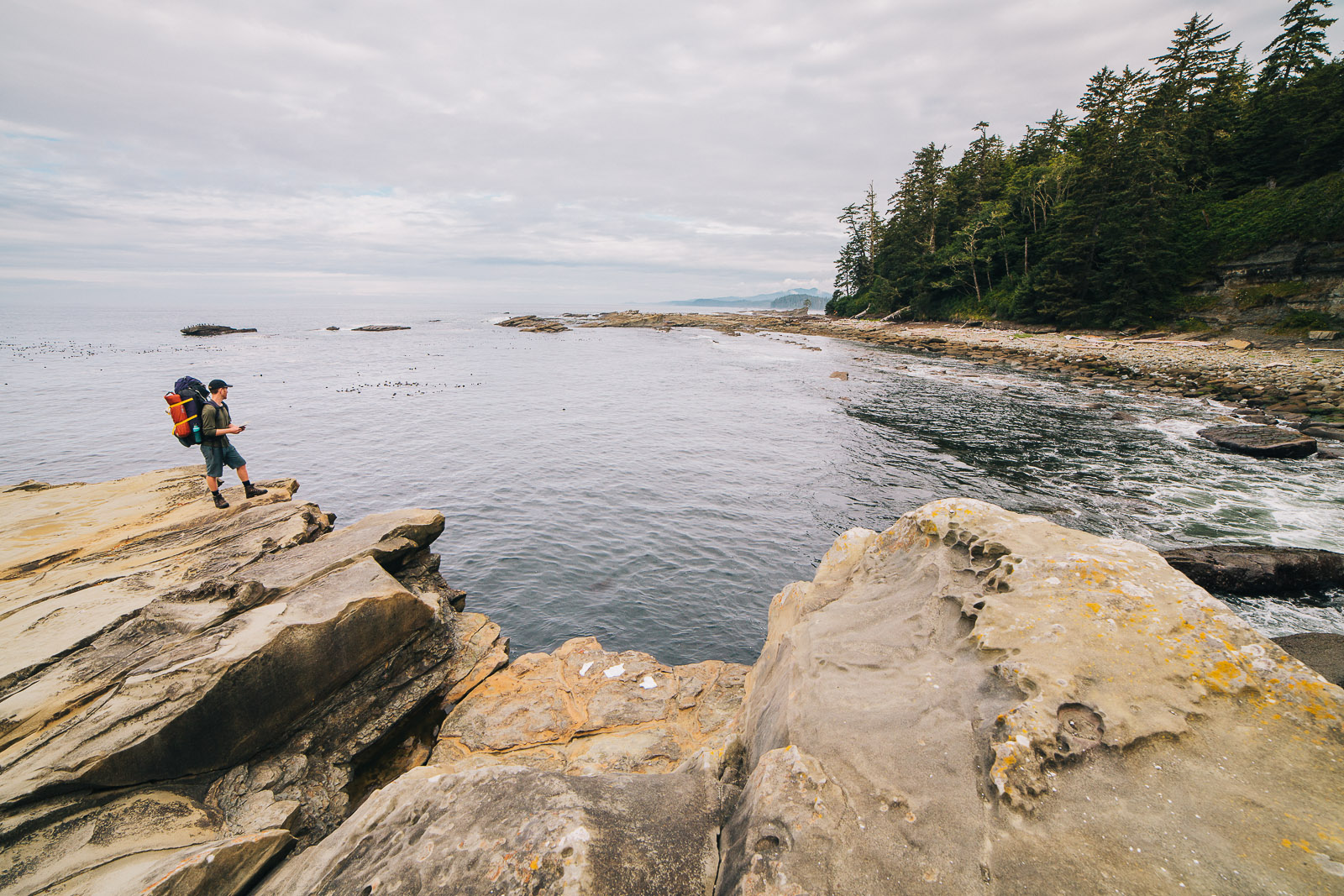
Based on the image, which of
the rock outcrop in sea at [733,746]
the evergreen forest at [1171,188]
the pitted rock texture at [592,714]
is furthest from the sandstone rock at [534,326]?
the rock outcrop in sea at [733,746]

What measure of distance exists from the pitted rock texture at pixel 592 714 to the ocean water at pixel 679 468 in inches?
57.2

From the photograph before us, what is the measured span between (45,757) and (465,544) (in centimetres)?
1034

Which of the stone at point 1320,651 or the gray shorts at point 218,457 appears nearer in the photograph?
the stone at point 1320,651

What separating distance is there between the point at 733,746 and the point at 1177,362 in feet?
156

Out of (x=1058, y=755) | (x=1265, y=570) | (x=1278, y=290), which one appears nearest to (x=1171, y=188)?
(x=1278, y=290)

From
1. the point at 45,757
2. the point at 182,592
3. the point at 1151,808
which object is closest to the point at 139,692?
the point at 45,757

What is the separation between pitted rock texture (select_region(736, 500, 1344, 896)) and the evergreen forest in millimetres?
56720

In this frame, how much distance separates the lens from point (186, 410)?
1253 cm

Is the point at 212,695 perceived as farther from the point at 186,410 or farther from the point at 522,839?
the point at 186,410

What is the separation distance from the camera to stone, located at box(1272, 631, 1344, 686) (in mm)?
7289

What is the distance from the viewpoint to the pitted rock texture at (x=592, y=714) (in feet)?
23.6

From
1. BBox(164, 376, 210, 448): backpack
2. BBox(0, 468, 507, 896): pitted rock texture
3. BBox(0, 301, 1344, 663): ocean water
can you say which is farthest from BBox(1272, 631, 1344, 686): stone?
BBox(164, 376, 210, 448): backpack

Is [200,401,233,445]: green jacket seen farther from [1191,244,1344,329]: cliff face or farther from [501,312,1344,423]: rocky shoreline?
[1191,244,1344,329]: cliff face

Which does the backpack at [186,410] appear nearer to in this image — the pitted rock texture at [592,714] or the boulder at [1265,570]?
the pitted rock texture at [592,714]
